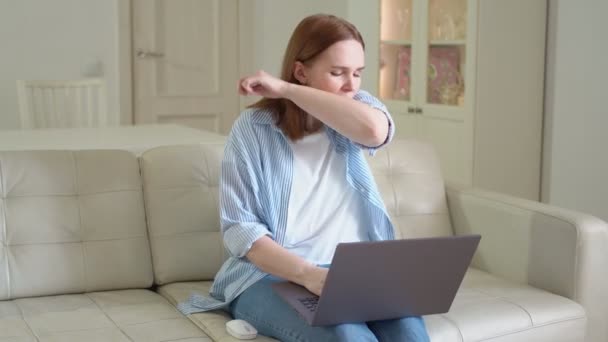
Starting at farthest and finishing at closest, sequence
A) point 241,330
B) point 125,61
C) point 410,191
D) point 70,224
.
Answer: point 125,61 → point 410,191 → point 70,224 → point 241,330

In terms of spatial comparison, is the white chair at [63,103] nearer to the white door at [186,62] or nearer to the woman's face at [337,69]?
the white door at [186,62]

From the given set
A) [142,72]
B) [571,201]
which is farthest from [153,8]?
[571,201]

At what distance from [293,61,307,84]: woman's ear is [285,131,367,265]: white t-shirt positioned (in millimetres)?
135

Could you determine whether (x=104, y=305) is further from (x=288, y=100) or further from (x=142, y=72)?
(x=142, y=72)

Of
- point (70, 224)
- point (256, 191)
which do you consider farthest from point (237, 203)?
point (70, 224)

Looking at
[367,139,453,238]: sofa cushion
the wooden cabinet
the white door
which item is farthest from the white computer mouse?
the white door

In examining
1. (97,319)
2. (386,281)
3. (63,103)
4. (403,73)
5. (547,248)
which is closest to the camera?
(386,281)

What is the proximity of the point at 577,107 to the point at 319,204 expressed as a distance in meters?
2.37

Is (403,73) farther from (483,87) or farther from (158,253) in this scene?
(158,253)

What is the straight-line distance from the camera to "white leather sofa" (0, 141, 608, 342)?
2.14m

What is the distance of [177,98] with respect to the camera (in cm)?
571

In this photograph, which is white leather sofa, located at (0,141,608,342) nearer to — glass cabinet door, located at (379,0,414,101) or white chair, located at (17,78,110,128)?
white chair, located at (17,78,110,128)

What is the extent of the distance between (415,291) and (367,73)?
10.3 ft

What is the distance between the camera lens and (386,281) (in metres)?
1.77
